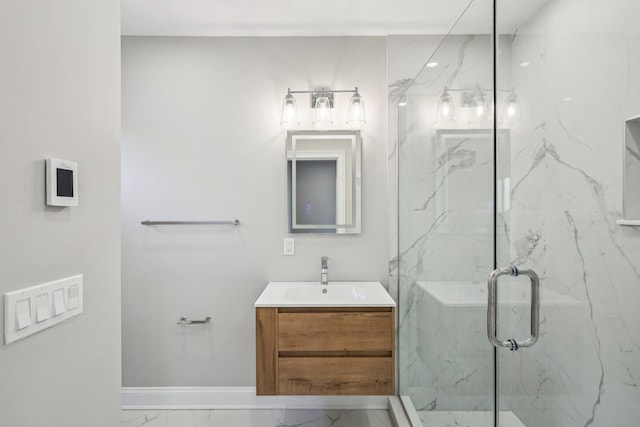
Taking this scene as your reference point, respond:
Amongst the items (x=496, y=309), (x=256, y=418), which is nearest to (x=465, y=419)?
(x=496, y=309)

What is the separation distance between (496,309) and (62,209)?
1.27m

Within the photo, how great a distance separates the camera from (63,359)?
822 millimetres

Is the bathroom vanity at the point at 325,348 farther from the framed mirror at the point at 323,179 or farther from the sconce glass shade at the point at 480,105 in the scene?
the sconce glass shade at the point at 480,105

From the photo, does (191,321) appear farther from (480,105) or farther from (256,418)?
(480,105)

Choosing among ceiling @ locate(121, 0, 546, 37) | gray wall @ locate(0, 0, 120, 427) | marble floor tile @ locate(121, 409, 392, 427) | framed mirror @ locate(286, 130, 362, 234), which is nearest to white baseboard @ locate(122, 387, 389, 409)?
marble floor tile @ locate(121, 409, 392, 427)

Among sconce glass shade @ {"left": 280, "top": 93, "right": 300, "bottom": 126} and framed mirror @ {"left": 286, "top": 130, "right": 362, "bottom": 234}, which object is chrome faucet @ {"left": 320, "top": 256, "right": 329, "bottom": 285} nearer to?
framed mirror @ {"left": 286, "top": 130, "right": 362, "bottom": 234}

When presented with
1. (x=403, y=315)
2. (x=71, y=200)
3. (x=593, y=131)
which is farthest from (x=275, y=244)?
(x=593, y=131)

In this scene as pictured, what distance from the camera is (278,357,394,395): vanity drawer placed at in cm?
172

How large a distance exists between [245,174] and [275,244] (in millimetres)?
515

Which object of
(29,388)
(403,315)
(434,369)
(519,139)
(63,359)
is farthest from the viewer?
(403,315)

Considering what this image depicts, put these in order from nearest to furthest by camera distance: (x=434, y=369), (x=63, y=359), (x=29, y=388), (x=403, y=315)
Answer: (x=29, y=388) < (x=63, y=359) < (x=434, y=369) < (x=403, y=315)

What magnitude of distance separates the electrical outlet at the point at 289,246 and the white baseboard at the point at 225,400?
944 millimetres

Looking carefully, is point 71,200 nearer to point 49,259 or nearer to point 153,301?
point 49,259

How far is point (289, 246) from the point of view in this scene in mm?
2242
